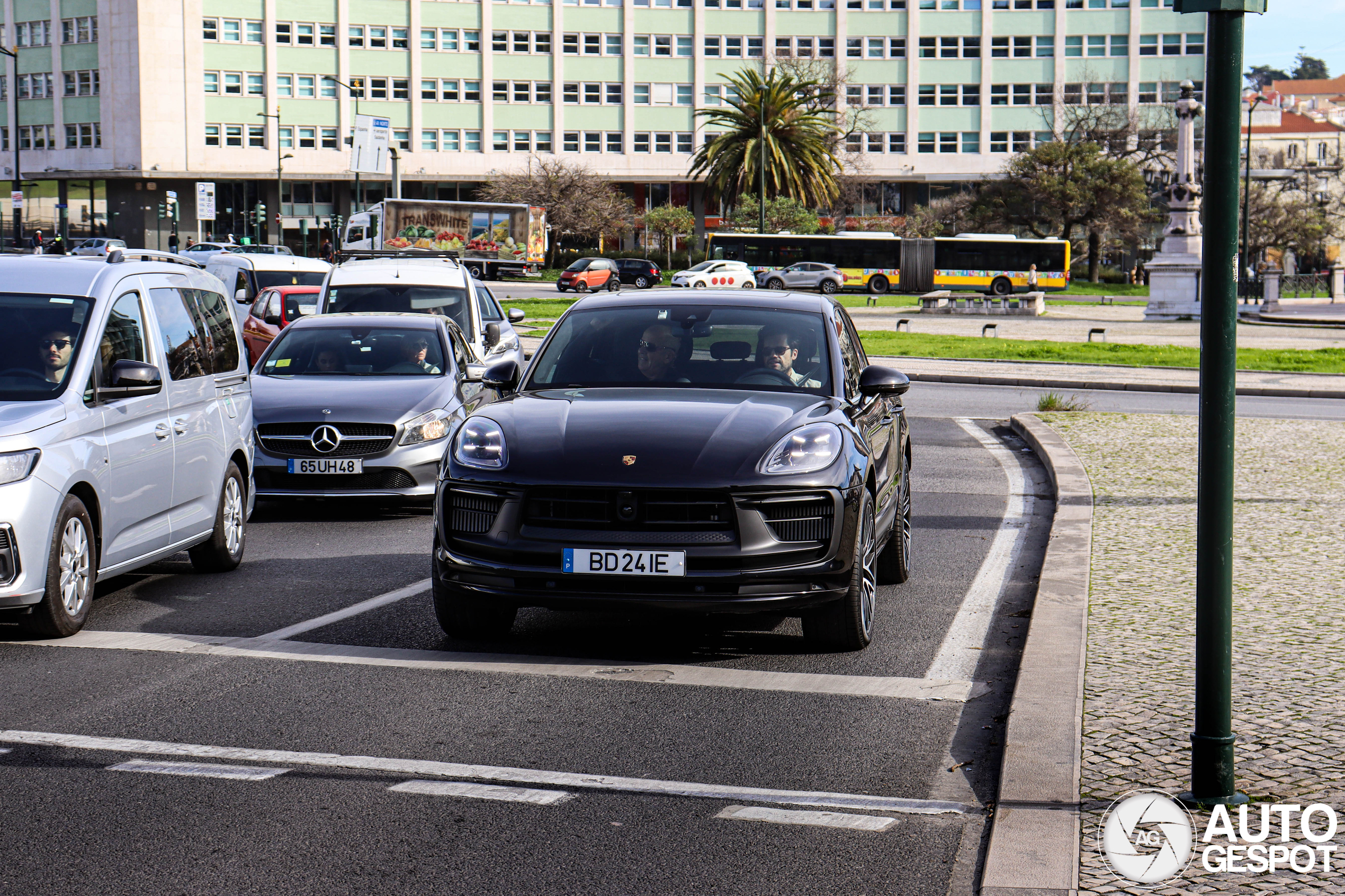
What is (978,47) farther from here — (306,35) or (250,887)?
(250,887)

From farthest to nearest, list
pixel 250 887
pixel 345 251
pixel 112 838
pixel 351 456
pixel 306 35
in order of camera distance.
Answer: pixel 306 35, pixel 345 251, pixel 351 456, pixel 112 838, pixel 250 887

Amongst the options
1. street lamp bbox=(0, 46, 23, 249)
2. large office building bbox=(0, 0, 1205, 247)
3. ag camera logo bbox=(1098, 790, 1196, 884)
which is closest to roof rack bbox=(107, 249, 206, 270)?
ag camera logo bbox=(1098, 790, 1196, 884)

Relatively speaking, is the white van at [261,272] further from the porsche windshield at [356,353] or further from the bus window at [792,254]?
the bus window at [792,254]

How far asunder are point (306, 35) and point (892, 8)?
34.2 m

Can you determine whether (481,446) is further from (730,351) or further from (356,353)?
(356,353)

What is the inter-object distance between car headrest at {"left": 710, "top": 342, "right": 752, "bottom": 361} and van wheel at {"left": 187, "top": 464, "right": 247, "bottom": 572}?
125 inches

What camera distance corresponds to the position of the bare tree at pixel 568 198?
88562 mm

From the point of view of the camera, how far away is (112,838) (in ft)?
14.6

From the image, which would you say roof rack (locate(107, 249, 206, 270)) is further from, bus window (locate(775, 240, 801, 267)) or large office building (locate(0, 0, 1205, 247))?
large office building (locate(0, 0, 1205, 247))

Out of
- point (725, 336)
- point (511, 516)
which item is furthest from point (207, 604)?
point (725, 336)

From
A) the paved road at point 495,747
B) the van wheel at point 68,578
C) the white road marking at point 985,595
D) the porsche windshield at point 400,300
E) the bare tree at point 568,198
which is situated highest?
the bare tree at point 568,198

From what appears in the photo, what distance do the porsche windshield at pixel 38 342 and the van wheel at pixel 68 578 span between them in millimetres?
608

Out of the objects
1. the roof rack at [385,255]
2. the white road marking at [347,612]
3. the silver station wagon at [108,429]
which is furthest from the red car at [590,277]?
the white road marking at [347,612]

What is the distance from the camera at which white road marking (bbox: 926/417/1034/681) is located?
6969 mm
